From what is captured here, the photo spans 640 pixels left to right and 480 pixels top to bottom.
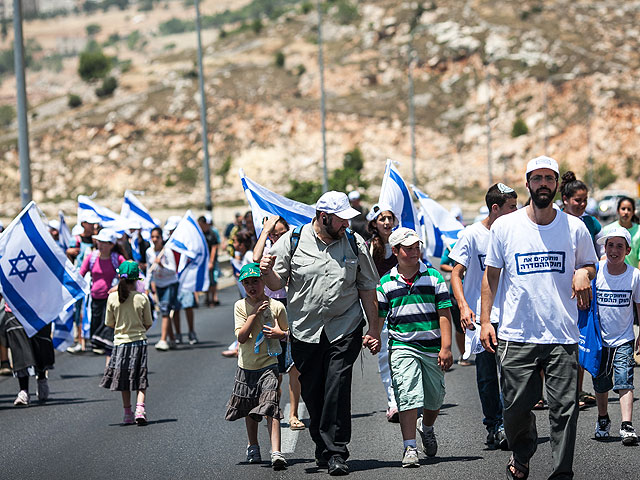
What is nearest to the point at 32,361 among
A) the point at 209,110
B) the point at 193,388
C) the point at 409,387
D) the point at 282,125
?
the point at 193,388

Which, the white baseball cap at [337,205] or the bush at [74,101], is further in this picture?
the bush at [74,101]

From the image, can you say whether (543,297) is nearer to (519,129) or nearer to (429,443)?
(429,443)

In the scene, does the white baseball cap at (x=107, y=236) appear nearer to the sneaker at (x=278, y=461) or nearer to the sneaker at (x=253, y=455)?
the sneaker at (x=253, y=455)

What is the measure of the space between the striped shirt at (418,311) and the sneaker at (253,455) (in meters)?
1.25

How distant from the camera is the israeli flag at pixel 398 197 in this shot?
11367 mm

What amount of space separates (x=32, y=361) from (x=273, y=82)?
92813mm

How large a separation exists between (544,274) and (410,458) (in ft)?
6.05

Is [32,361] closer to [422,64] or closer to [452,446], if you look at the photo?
[452,446]

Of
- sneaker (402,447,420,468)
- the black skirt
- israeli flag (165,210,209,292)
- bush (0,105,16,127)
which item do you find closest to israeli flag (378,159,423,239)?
the black skirt

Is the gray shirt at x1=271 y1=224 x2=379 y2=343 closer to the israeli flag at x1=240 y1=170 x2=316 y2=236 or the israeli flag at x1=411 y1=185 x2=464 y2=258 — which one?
the israeli flag at x1=240 y1=170 x2=316 y2=236

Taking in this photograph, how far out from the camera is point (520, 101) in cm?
9031

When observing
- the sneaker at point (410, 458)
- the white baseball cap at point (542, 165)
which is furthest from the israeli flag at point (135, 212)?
the white baseball cap at point (542, 165)

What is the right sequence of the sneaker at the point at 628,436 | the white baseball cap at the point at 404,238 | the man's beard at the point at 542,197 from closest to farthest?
the man's beard at the point at 542,197 → the white baseball cap at the point at 404,238 → the sneaker at the point at 628,436

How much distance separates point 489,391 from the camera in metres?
8.18
